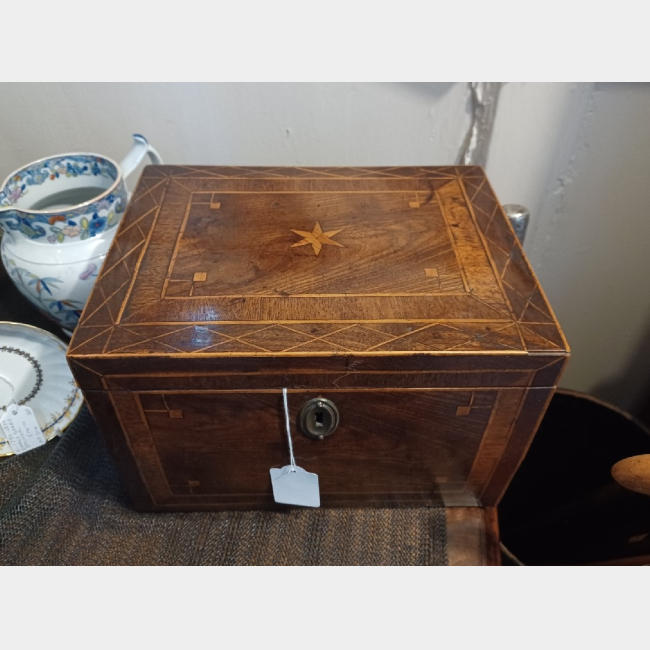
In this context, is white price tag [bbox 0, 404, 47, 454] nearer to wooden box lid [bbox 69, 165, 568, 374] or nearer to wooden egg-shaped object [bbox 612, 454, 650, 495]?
wooden box lid [bbox 69, 165, 568, 374]

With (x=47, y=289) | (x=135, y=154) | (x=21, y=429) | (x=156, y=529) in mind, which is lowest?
(x=156, y=529)

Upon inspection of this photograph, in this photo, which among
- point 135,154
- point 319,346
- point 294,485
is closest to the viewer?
point 319,346

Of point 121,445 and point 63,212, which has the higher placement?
point 63,212

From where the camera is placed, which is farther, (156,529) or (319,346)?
(156,529)

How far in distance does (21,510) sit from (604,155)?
1129mm

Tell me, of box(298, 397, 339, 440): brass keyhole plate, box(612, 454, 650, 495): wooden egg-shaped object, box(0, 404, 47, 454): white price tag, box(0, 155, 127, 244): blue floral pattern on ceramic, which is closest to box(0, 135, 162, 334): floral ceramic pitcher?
box(0, 155, 127, 244): blue floral pattern on ceramic

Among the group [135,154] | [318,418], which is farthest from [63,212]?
[318,418]

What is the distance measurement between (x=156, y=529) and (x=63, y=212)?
447 mm

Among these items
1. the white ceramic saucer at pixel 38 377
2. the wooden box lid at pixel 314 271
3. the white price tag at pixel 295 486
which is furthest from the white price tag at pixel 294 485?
the white ceramic saucer at pixel 38 377

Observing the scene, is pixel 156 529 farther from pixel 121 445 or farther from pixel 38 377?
pixel 38 377

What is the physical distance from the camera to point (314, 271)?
2.31 feet

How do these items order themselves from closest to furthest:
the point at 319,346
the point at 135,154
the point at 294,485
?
1. the point at 319,346
2. the point at 294,485
3. the point at 135,154

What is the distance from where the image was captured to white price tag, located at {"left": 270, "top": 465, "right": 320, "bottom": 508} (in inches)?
28.1

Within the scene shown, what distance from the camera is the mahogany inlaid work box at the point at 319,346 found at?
612mm
